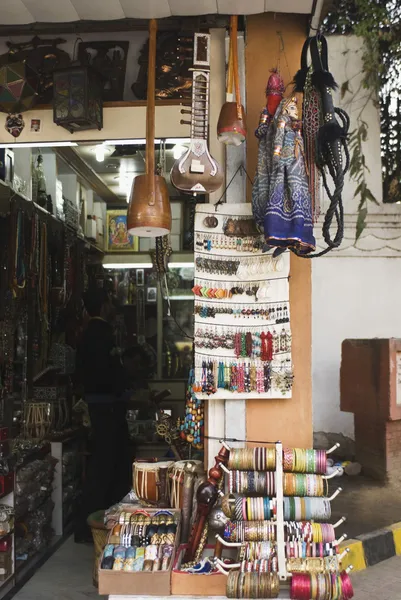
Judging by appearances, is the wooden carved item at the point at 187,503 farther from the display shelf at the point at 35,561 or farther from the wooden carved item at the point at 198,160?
the display shelf at the point at 35,561

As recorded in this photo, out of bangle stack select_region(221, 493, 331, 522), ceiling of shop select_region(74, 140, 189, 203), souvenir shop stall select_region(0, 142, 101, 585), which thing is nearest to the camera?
bangle stack select_region(221, 493, 331, 522)

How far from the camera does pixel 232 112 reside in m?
3.02

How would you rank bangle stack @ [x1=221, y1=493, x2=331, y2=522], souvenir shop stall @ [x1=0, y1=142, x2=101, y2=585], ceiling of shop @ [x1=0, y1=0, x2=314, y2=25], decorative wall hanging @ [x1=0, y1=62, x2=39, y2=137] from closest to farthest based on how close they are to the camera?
bangle stack @ [x1=221, y1=493, x2=331, y2=522] < ceiling of shop @ [x1=0, y1=0, x2=314, y2=25] < decorative wall hanging @ [x1=0, y1=62, x2=39, y2=137] < souvenir shop stall @ [x1=0, y1=142, x2=101, y2=585]

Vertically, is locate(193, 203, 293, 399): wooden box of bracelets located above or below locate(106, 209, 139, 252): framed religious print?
below

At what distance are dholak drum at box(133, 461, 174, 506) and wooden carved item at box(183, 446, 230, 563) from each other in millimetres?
444

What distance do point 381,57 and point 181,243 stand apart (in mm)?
3426

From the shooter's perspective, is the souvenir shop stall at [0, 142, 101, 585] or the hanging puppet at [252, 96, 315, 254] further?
the souvenir shop stall at [0, 142, 101, 585]

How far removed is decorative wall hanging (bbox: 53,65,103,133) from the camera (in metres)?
3.34

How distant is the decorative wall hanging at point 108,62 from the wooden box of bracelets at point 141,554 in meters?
2.21

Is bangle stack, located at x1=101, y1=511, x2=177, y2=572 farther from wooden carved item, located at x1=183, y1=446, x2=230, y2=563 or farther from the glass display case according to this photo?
the glass display case

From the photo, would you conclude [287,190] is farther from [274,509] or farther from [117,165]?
[117,165]

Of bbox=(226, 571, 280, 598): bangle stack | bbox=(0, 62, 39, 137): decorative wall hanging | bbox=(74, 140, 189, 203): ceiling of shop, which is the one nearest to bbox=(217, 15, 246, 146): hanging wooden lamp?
bbox=(0, 62, 39, 137): decorative wall hanging

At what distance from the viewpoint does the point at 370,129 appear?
8.40 m

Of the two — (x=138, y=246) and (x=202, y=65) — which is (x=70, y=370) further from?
(x=202, y=65)
